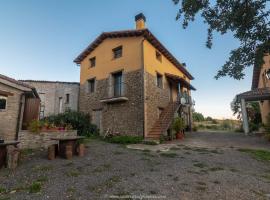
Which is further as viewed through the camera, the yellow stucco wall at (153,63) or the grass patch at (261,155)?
the yellow stucco wall at (153,63)

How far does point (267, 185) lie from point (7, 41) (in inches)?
594

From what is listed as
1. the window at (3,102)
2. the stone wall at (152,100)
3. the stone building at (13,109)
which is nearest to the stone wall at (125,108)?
the stone wall at (152,100)

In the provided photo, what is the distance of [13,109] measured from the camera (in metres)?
8.88

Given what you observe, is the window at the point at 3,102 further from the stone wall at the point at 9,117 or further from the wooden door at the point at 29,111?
the wooden door at the point at 29,111

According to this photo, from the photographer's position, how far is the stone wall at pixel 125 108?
11.8 meters

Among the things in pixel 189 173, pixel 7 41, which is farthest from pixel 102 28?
pixel 189 173

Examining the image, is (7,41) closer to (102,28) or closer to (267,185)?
(102,28)

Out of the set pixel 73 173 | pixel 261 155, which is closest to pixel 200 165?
pixel 261 155

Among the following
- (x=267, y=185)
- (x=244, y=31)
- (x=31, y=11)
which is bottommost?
(x=267, y=185)

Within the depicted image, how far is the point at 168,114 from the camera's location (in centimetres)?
1323

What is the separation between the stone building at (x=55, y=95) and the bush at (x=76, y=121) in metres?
3.30

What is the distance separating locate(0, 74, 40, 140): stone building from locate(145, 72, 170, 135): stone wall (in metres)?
7.09

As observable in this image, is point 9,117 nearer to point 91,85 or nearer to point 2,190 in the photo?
point 2,190

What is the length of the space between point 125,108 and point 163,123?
2994 mm
